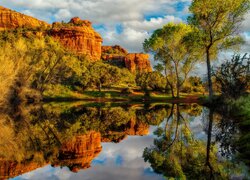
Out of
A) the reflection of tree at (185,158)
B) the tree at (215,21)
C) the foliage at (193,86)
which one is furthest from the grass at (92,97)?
the reflection of tree at (185,158)

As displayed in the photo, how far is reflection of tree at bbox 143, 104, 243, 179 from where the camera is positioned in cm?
1166

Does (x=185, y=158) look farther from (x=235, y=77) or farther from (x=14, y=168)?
(x=235, y=77)

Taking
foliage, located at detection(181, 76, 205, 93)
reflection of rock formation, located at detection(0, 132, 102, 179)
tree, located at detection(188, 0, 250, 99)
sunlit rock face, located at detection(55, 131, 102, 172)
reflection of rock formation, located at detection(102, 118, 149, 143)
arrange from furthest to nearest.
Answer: foliage, located at detection(181, 76, 205, 93)
tree, located at detection(188, 0, 250, 99)
reflection of rock formation, located at detection(102, 118, 149, 143)
sunlit rock face, located at detection(55, 131, 102, 172)
reflection of rock formation, located at detection(0, 132, 102, 179)

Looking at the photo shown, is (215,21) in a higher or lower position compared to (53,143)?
higher

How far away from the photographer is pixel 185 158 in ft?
46.8

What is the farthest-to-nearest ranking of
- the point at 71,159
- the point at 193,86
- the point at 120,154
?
the point at 193,86 < the point at 120,154 < the point at 71,159

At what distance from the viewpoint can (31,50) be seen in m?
63.4

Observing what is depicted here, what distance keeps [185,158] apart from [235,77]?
2186cm

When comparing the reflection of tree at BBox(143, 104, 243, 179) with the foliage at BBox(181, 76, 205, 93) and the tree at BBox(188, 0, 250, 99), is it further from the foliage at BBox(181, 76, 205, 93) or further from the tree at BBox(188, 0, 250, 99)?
the foliage at BBox(181, 76, 205, 93)

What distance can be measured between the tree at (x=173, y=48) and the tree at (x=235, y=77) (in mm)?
30446

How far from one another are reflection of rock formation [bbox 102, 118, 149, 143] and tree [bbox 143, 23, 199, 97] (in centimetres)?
4119

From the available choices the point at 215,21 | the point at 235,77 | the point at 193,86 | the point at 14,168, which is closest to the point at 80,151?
the point at 14,168

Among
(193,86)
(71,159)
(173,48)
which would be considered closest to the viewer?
(71,159)

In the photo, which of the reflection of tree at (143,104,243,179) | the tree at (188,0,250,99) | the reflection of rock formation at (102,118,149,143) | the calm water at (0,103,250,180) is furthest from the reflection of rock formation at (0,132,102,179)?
the tree at (188,0,250,99)
